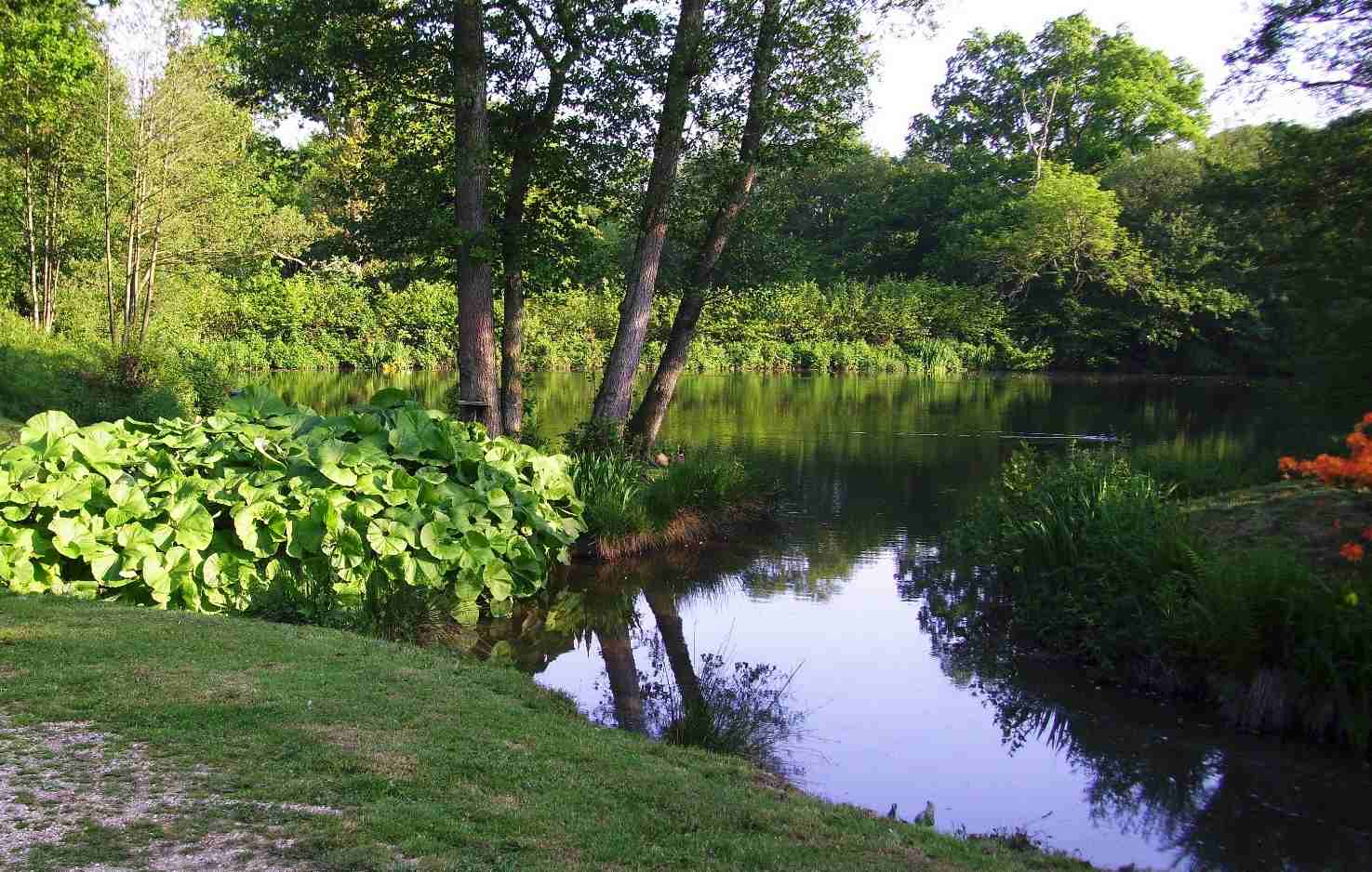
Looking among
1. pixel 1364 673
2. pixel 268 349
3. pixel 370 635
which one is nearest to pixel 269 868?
pixel 370 635

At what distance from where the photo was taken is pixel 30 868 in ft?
9.90

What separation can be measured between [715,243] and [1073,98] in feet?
149

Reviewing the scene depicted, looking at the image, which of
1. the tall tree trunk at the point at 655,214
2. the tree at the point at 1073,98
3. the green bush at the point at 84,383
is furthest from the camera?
the tree at the point at 1073,98

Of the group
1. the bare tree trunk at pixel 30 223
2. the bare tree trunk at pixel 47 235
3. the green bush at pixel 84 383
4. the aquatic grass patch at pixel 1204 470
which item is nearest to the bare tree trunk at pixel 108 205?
the bare tree trunk at pixel 47 235

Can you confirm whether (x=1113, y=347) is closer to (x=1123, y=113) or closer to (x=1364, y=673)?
(x=1123, y=113)

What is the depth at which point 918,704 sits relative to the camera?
7363mm

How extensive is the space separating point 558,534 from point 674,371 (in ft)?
18.9

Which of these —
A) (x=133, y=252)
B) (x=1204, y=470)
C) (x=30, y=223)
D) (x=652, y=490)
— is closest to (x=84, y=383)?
(x=30, y=223)

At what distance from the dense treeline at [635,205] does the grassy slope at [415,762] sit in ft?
22.4

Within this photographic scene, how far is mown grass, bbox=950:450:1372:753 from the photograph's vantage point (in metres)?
6.44

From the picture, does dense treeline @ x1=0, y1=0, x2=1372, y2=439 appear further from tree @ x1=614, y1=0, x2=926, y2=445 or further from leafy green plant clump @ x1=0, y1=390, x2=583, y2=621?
leafy green plant clump @ x1=0, y1=390, x2=583, y2=621

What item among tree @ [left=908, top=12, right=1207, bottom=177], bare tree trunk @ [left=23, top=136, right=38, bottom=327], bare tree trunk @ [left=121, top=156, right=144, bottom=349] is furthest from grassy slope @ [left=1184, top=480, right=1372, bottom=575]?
tree @ [left=908, top=12, right=1207, bottom=177]

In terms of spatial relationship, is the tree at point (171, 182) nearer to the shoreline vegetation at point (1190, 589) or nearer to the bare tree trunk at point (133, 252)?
the bare tree trunk at point (133, 252)

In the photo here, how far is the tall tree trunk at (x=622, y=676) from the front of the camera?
22.1 ft
